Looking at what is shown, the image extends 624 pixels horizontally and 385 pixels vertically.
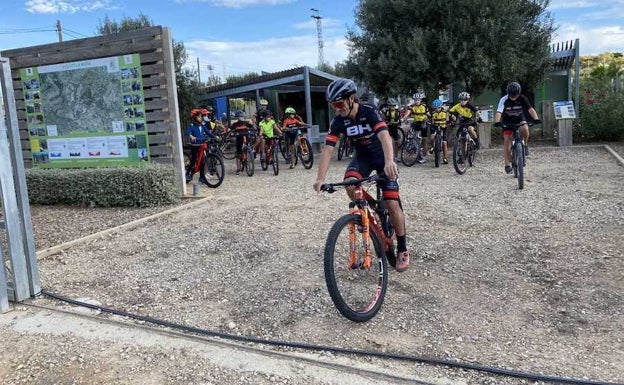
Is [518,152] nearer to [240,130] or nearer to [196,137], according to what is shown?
[196,137]

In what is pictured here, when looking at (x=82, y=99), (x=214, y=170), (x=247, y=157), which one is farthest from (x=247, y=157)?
(x=82, y=99)

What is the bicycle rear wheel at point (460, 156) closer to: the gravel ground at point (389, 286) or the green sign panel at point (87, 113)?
the gravel ground at point (389, 286)

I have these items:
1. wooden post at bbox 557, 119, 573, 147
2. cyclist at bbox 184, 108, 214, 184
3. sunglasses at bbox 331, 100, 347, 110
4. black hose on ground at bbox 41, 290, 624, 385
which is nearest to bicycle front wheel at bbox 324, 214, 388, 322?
black hose on ground at bbox 41, 290, 624, 385

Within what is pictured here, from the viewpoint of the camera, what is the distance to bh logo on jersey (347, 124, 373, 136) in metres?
4.16

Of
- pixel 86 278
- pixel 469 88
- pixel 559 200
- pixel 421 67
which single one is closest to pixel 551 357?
pixel 86 278

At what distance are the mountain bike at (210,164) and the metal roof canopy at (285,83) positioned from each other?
6623mm

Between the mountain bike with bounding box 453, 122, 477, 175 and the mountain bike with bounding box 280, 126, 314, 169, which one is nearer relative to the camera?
the mountain bike with bounding box 453, 122, 477, 175

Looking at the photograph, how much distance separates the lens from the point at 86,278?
16.4 ft

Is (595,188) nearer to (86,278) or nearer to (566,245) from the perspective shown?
(566,245)

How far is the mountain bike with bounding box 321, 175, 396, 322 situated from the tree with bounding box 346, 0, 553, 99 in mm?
9812

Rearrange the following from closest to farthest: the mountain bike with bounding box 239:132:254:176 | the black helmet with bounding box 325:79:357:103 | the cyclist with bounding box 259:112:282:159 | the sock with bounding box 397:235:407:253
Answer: the black helmet with bounding box 325:79:357:103 < the sock with bounding box 397:235:407:253 < the mountain bike with bounding box 239:132:254:176 < the cyclist with bounding box 259:112:282:159

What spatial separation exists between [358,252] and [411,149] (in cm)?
874

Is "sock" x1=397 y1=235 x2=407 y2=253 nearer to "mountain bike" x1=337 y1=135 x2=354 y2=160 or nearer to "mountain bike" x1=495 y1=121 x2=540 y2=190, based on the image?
"mountain bike" x1=495 y1=121 x2=540 y2=190

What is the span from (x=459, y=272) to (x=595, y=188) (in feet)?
15.0
